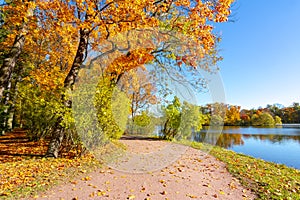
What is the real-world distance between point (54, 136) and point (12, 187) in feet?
7.36

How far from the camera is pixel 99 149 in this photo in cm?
611

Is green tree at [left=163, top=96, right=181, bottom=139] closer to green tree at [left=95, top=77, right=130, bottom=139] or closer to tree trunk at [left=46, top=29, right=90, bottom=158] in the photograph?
green tree at [left=95, top=77, right=130, bottom=139]

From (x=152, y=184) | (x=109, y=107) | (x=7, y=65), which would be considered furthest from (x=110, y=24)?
(x=152, y=184)

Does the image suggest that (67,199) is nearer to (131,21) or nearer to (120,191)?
(120,191)

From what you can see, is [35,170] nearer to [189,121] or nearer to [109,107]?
[109,107]

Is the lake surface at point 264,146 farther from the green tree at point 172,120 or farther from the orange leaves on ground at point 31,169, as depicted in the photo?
the orange leaves on ground at point 31,169

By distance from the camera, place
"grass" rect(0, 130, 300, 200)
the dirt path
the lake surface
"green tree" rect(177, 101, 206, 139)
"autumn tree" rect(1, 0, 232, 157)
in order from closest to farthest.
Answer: the dirt path → "grass" rect(0, 130, 300, 200) → "autumn tree" rect(1, 0, 232, 157) → the lake surface → "green tree" rect(177, 101, 206, 139)

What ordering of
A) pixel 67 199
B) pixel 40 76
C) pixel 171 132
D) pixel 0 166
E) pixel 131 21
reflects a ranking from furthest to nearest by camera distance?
pixel 171 132, pixel 40 76, pixel 131 21, pixel 0 166, pixel 67 199

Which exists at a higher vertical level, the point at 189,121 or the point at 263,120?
the point at 263,120

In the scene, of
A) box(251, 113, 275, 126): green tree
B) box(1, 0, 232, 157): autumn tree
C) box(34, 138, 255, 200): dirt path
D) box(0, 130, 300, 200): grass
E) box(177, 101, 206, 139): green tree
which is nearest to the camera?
box(34, 138, 255, 200): dirt path

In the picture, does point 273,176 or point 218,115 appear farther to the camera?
point 218,115

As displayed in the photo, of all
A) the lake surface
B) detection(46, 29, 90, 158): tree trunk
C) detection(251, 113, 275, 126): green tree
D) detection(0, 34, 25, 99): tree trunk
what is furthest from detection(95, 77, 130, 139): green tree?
detection(251, 113, 275, 126): green tree

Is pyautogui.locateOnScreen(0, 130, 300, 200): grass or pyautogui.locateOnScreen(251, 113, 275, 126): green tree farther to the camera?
pyautogui.locateOnScreen(251, 113, 275, 126): green tree

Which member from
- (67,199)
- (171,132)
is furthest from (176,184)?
(171,132)
